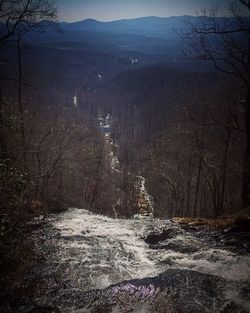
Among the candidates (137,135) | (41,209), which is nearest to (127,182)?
(41,209)

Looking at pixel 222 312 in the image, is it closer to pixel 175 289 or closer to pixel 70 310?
pixel 175 289

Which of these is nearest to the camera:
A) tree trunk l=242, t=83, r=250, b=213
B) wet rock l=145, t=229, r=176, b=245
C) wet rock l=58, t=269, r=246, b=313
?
wet rock l=58, t=269, r=246, b=313

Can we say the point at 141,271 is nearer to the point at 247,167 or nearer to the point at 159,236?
the point at 159,236

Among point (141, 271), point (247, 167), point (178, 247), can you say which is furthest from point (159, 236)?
point (247, 167)

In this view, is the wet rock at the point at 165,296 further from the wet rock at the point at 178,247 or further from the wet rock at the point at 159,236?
the wet rock at the point at 159,236

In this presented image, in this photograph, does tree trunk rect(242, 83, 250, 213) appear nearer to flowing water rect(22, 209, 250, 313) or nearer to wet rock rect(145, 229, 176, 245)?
flowing water rect(22, 209, 250, 313)

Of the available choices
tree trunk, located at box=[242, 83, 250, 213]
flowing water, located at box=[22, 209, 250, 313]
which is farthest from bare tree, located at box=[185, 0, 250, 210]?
flowing water, located at box=[22, 209, 250, 313]
